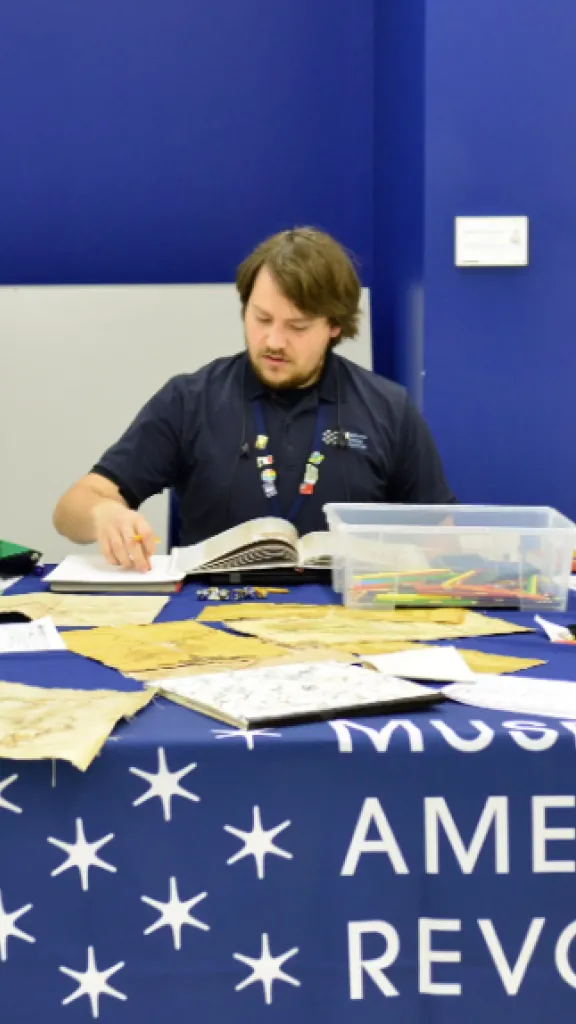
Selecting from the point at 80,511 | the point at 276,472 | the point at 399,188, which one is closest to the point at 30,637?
the point at 80,511

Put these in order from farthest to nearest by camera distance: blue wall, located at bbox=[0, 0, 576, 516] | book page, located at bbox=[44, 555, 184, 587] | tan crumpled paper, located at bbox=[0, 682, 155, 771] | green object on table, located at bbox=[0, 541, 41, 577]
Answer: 1. blue wall, located at bbox=[0, 0, 576, 516]
2. green object on table, located at bbox=[0, 541, 41, 577]
3. book page, located at bbox=[44, 555, 184, 587]
4. tan crumpled paper, located at bbox=[0, 682, 155, 771]

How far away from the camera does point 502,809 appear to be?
33.5 inches

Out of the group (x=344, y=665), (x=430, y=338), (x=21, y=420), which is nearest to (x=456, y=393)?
(x=430, y=338)

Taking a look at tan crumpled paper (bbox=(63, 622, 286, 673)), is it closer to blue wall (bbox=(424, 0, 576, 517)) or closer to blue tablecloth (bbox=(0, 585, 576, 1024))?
blue tablecloth (bbox=(0, 585, 576, 1024))

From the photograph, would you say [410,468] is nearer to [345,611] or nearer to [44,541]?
[345,611]

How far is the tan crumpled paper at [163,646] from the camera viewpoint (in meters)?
1.09

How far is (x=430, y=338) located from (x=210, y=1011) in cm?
198

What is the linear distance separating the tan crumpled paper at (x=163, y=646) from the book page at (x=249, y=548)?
0.35 meters

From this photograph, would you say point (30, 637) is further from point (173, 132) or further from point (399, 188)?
point (173, 132)

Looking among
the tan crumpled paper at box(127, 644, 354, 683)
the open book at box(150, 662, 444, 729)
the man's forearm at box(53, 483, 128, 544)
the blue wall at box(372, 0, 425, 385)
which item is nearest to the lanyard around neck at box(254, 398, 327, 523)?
the man's forearm at box(53, 483, 128, 544)

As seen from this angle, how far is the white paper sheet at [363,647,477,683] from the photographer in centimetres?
102

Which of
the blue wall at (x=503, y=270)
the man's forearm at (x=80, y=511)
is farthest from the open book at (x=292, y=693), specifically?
the blue wall at (x=503, y=270)

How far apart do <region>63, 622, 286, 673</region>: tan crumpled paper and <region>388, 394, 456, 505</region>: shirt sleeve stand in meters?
0.98

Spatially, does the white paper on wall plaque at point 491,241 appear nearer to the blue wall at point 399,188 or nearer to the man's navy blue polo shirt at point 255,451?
the blue wall at point 399,188
